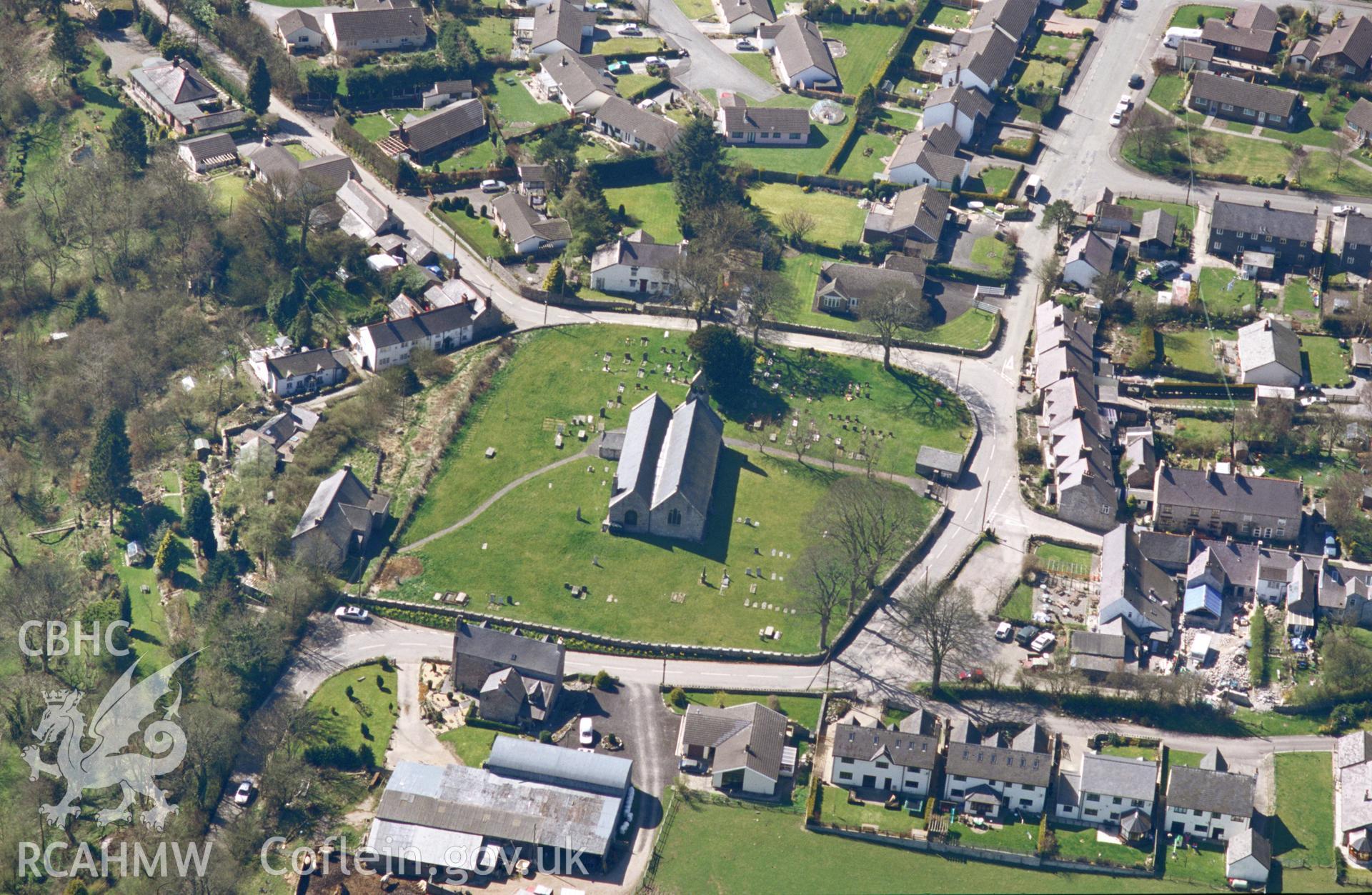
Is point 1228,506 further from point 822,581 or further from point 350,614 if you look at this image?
point 350,614

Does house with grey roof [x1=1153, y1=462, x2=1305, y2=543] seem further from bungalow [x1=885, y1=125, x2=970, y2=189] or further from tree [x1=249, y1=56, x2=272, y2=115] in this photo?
tree [x1=249, y1=56, x2=272, y2=115]

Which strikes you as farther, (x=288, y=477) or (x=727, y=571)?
A: (x=288, y=477)

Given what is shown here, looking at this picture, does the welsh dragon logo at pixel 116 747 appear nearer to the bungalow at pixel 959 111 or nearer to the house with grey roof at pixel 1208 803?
the house with grey roof at pixel 1208 803

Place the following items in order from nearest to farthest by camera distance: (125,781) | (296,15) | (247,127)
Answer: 1. (125,781)
2. (247,127)
3. (296,15)

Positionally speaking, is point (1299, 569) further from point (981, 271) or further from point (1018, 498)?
point (981, 271)

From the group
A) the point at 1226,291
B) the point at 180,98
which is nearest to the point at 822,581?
the point at 1226,291

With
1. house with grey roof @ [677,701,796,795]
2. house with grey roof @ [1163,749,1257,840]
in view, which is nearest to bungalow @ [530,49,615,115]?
house with grey roof @ [677,701,796,795]

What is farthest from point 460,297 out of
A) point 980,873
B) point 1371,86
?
point 1371,86
